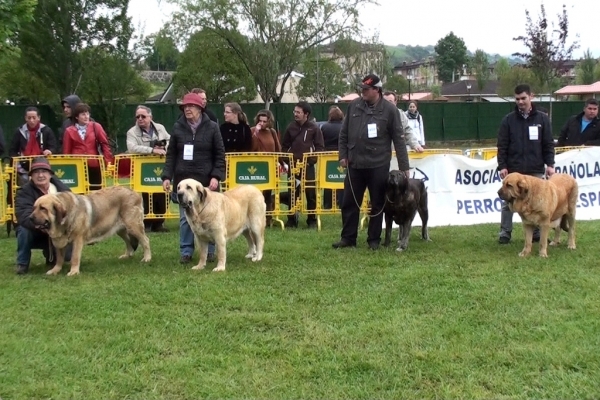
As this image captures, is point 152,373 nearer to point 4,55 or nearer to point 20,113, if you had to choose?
point 4,55

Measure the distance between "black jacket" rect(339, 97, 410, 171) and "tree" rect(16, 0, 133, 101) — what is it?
18260mm

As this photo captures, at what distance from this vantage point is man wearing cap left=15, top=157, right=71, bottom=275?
6.83 m

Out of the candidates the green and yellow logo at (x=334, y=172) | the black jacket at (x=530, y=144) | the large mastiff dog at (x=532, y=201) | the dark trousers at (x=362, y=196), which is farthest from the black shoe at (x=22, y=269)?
the black jacket at (x=530, y=144)

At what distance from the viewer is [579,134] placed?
33.0 feet

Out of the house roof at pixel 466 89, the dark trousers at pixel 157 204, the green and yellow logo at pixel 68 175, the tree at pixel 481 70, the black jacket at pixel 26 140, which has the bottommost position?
the dark trousers at pixel 157 204

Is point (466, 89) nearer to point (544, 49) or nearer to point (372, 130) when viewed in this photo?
point (544, 49)

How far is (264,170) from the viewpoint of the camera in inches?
383

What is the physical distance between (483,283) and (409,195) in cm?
202

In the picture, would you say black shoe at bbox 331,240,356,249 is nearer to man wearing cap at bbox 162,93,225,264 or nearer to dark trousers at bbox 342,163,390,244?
dark trousers at bbox 342,163,390,244

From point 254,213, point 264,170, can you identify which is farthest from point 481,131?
point 254,213

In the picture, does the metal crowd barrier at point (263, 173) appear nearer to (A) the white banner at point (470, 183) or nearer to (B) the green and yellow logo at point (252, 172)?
(B) the green and yellow logo at point (252, 172)

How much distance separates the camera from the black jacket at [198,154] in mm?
7230

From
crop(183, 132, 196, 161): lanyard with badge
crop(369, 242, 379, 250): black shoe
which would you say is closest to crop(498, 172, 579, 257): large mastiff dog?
crop(369, 242, 379, 250): black shoe

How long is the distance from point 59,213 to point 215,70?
3427cm
